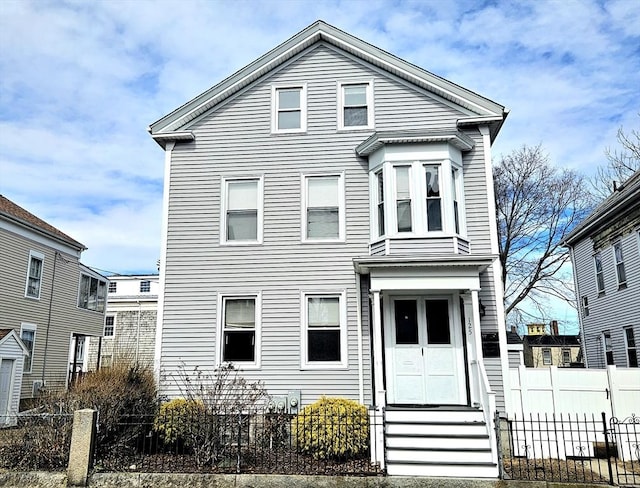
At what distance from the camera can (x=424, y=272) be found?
35.0ft

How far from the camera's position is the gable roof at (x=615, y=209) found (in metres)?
15.9

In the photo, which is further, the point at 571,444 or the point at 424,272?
the point at 424,272

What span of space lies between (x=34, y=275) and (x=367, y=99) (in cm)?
1559

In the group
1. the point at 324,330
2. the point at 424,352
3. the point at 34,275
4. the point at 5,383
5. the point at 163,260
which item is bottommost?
the point at 5,383

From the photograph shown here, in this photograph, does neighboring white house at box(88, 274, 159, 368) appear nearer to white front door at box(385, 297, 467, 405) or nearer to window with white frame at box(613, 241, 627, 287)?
white front door at box(385, 297, 467, 405)

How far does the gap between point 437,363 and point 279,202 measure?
5.27 meters

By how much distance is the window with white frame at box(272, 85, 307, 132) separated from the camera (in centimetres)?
1283

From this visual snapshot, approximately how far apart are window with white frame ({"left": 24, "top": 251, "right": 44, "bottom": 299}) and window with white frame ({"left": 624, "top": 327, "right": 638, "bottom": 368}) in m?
22.2

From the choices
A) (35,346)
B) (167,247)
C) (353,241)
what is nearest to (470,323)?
(353,241)

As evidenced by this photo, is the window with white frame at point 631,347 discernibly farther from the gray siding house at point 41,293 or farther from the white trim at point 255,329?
the gray siding house at point 41,293

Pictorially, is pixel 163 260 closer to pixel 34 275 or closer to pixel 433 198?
pixel 433 198

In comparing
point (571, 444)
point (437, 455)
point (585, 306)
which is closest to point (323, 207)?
point (437, 455)

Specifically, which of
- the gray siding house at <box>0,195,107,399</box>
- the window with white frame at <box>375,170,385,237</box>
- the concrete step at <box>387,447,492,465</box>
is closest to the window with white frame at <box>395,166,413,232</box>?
the window with white frame at <box>375,170,385,237</box>

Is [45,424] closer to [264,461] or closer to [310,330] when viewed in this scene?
[264,461]
